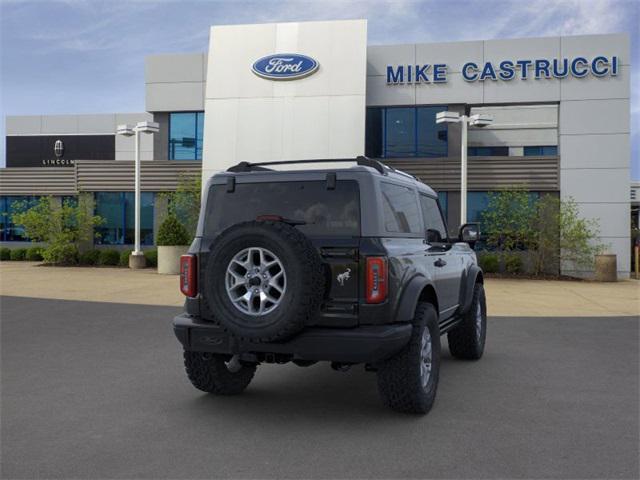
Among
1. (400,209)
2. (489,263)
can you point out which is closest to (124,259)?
(489,263)

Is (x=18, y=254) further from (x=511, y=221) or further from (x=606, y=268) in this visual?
(x=606, y=268)

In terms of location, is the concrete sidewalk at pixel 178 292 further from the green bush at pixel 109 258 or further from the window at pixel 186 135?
the window at pixel 186 135

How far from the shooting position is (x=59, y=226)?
2502cm

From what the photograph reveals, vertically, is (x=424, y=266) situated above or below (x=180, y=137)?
below

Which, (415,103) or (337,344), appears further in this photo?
(415,103)

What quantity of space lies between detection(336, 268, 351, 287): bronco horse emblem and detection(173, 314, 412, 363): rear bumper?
354 millimetres

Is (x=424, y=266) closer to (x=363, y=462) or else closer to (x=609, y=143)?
(x=363, y=462)

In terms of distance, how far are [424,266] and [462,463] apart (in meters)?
1.88

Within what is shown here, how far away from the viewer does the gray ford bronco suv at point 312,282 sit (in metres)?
4.54

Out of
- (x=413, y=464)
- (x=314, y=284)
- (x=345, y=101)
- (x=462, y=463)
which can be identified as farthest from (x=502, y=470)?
(x=345, y=101)

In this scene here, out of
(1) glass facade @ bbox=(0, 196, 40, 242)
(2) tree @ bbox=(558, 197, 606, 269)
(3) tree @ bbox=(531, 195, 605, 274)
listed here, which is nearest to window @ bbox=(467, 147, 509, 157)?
(2) tree @ bbox=(558, 197, 606, 269)

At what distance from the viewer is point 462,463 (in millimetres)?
4004

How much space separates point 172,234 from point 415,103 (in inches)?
405

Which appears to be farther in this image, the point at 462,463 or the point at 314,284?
the point at 314,284
